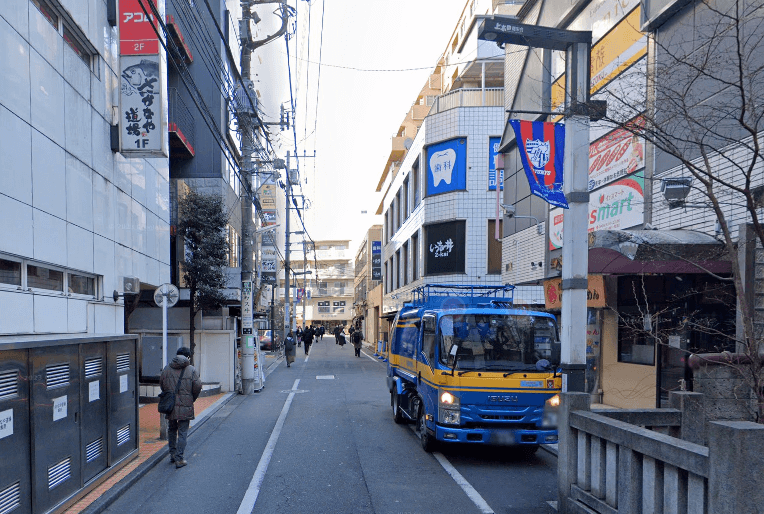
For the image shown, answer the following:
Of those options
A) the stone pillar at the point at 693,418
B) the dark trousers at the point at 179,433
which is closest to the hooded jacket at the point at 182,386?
the dark trousers at the point at 179,433

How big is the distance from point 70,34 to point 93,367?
6.12 m

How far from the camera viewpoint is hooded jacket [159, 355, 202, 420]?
8.88 m

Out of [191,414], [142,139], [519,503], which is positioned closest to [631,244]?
[519,503]

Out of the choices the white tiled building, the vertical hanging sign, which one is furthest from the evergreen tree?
the vertical hanging sign

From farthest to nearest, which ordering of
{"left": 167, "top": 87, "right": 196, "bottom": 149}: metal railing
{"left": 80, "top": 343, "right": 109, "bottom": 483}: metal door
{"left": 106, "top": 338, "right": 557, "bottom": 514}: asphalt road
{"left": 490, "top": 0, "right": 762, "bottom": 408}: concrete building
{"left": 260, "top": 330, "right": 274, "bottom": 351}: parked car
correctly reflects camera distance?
{"left": 260, "top": 330, "right": 274, "bottom": 351}: parked car
{"left": 167, "top": 87, "right": 196, "bottom": 149}: metal railing
{"left": 490, "top": 0, "right": 762, "bottom": 408}: concrete building
{"left": 80, "top": 343, "right": 109, "bottom": 483}: metal door
{"left": 106, "top": 338, "right": 557, "bottom": 514}: asphalt road

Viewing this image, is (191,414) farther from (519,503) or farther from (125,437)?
(519,503)

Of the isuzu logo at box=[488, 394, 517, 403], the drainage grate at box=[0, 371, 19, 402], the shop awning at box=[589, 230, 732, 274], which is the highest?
the shop awning at box=[589, 230, 732, 274]

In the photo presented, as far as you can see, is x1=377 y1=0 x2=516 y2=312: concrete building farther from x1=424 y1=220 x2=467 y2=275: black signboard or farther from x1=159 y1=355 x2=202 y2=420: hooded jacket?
x1=159 y1=355 x2=202 y2=420: hooded jacket

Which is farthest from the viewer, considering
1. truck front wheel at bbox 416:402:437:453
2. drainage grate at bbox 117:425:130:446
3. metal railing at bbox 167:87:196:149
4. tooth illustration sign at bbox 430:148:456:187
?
tooth illustration sign at bbox 430:148:456:187

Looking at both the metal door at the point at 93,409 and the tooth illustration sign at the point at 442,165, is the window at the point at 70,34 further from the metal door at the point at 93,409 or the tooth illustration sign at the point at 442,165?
the tooth illustration sign at the point at 442,165

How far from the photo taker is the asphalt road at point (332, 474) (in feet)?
23.5

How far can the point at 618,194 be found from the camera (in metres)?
12.4

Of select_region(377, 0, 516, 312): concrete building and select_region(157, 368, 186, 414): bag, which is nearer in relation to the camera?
select_region(157, 368, 186, 414): bag

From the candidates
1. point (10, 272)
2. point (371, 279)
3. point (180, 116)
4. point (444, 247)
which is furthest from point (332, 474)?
point (371, 279)
